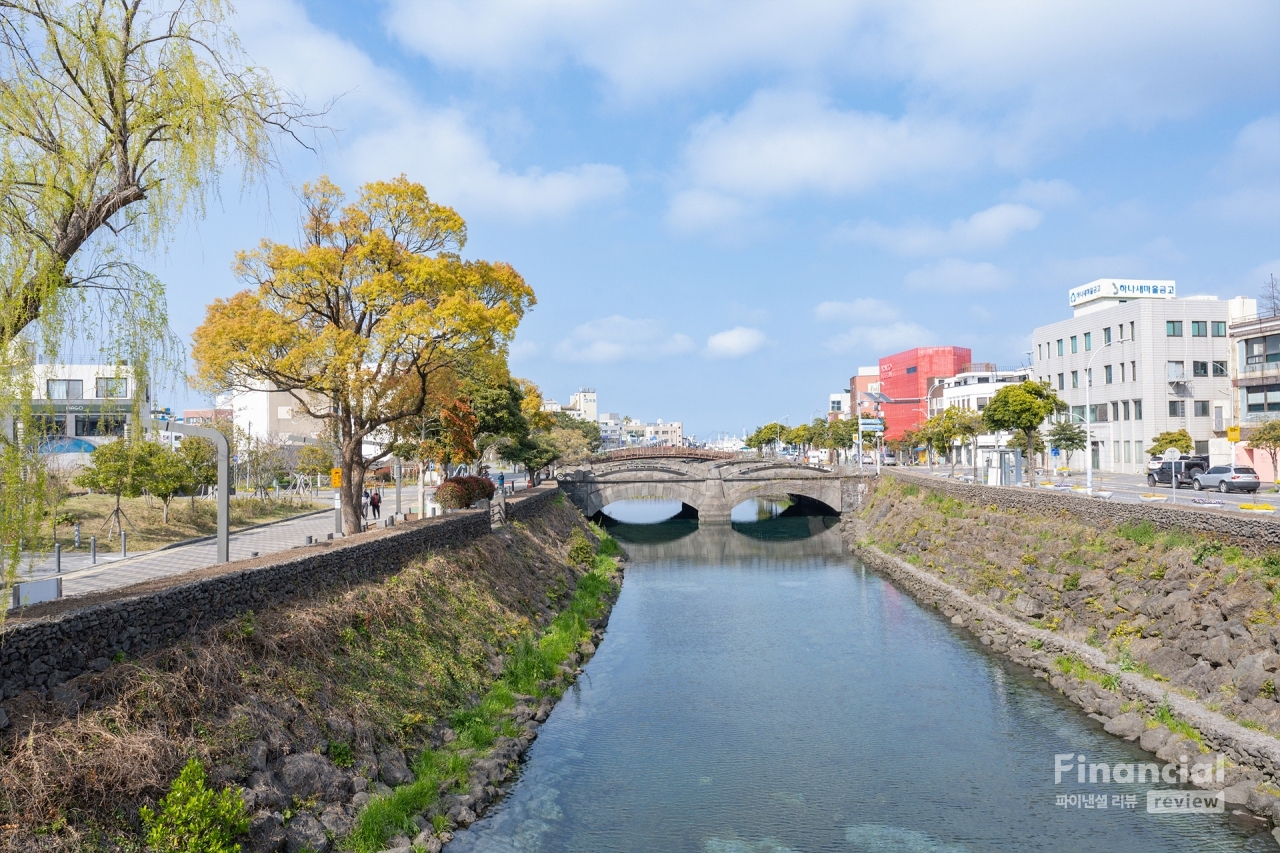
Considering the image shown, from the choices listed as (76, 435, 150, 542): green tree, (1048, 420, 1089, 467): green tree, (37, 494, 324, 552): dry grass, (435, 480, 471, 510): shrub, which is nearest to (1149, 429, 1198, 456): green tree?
(1048, 420, 1089, 467): green tree

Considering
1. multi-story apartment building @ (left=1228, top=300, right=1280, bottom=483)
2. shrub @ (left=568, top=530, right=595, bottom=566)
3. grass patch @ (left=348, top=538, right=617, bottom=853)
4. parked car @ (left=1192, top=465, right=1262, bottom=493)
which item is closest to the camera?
grass patch @ (left=348, top=538, right=617, bottom=853)

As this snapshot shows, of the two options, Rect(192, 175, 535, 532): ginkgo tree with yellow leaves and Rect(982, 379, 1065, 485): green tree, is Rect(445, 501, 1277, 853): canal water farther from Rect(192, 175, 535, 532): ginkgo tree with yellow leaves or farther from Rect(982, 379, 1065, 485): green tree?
Rect(982, 379, 1065, 485): green tree

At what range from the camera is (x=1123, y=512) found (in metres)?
32.5

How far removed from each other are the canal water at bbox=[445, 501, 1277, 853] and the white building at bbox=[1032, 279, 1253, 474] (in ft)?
155

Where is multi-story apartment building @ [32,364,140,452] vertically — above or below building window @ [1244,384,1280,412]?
below

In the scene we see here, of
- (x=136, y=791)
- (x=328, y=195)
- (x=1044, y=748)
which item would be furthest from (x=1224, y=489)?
(x=136, y=791)

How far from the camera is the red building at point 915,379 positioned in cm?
14600

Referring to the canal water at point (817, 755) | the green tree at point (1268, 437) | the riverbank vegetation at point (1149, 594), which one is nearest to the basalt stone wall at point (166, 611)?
the canal water at point (817, 755)

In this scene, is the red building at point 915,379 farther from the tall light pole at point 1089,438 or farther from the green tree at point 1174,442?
the green tree at point 1174,442

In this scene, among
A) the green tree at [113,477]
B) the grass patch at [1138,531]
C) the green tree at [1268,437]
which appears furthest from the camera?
the green tree at [1268,437]

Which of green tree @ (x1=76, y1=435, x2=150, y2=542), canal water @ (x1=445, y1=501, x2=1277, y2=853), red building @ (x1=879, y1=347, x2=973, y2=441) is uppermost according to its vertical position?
red building @ (x1=879, y1=347, x2=973, y2=441)

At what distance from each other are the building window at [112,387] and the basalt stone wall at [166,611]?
3.76m

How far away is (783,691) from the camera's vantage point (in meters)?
28.7

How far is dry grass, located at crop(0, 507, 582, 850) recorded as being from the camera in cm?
1225
